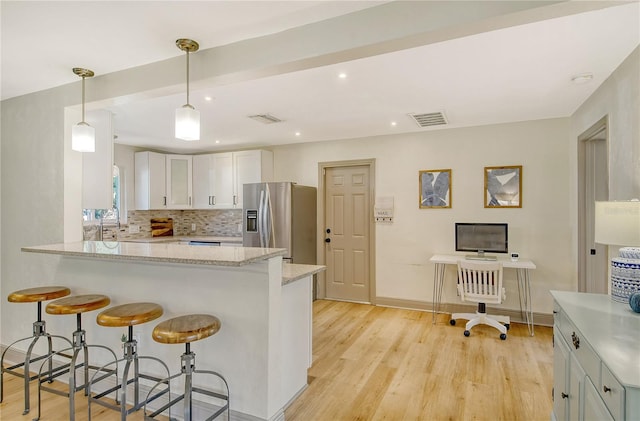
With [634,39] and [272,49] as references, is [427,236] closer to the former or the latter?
[634,39]

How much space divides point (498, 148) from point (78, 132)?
14.0 ft

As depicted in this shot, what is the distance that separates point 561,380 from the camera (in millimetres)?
1744

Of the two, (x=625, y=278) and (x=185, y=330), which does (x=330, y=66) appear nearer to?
(x=185, y=330)

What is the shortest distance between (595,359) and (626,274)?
2.41ft

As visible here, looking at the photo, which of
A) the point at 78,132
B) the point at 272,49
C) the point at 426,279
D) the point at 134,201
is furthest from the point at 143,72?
the point at 426,279

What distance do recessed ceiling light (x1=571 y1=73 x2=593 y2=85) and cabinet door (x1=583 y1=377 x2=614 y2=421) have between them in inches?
92.2

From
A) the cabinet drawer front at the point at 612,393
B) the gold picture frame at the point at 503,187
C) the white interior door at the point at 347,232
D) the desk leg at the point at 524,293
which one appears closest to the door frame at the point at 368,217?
the white interior door at the point at 347,232

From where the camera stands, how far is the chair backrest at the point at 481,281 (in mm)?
3508

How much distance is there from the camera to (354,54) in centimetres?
184

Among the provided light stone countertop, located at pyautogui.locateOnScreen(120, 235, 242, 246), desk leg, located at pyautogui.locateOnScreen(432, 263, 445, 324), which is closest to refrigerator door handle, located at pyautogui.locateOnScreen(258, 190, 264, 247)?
light stone countertop, located at pyautogui.locateOnScreen(120, 235, 242, 246)

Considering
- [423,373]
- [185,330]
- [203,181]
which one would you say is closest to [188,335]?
[185,330]

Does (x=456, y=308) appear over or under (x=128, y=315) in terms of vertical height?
under

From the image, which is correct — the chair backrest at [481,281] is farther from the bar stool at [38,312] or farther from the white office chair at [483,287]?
the bar stool at [38,312]

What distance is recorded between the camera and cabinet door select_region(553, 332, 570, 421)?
165 cm
